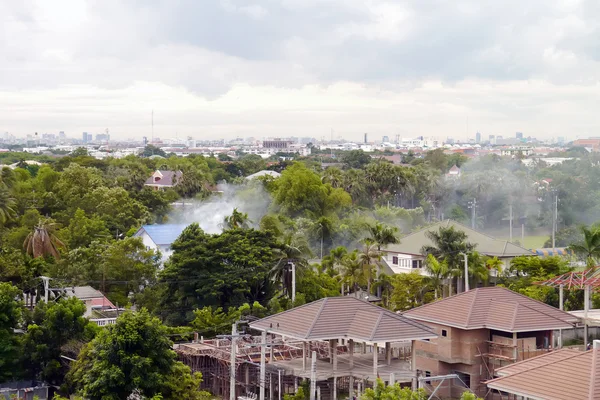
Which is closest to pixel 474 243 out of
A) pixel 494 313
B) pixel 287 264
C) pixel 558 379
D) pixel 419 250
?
pixel 419 250

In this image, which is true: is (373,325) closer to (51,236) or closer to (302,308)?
(302,308)

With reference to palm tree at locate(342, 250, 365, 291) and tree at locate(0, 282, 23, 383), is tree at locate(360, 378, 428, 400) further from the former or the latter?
palm tree at locate(342, 250, 365, 291)

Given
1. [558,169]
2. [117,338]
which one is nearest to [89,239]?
[117,338]

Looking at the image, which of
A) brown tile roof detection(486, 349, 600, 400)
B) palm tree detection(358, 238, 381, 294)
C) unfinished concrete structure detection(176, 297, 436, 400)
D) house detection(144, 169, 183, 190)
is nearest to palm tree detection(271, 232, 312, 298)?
palm tree detection(358, 238, 381, 294)

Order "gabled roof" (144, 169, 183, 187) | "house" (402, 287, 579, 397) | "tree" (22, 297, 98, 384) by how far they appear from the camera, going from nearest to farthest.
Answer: "house" (402, 287, 579, 397) < "tree" (22, 297, 98, 384) < "gabled roof" (144, 169, 183, 187)

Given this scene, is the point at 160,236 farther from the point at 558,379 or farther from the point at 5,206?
the point at 558,379

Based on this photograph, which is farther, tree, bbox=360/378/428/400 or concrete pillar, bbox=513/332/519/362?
concrete pillar, bbox=513/332/519/362

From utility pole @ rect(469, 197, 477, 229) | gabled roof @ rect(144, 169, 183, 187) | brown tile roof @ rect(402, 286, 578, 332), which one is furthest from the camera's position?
gabled roof @ rect(144, 169, 183, 187)
